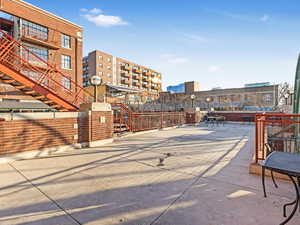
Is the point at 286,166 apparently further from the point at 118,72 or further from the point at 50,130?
the point at 118,72

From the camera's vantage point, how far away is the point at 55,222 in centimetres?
228

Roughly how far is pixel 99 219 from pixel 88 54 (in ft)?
205

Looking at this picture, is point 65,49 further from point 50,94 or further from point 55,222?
point 55,222

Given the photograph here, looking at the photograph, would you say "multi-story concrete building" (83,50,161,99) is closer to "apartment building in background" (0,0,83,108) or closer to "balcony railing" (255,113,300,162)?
"apartment building in background" (0,0,83,108)

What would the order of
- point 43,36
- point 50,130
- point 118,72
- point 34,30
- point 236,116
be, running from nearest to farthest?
point 50,130, point 34,30, point 236,116, point 43,36, point 118,72

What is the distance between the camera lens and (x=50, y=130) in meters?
6.09

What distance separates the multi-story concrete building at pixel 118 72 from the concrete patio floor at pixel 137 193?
139 ft

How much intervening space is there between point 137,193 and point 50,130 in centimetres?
471

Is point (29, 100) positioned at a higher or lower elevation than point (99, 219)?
higher

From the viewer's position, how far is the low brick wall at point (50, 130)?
5.15 m

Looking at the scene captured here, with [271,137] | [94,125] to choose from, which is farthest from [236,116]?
[94,125]

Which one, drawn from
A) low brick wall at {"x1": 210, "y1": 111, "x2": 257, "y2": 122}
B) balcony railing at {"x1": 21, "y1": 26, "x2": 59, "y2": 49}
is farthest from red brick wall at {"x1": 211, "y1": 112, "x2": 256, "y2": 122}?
balcony railing at {"x1": 21, "y1": 26, "x2": 59, "y2": 49}

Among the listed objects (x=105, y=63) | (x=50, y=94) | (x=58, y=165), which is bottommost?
(x=58, y=165)

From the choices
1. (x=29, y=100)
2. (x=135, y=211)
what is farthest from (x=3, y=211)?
(x=29, y=100)
